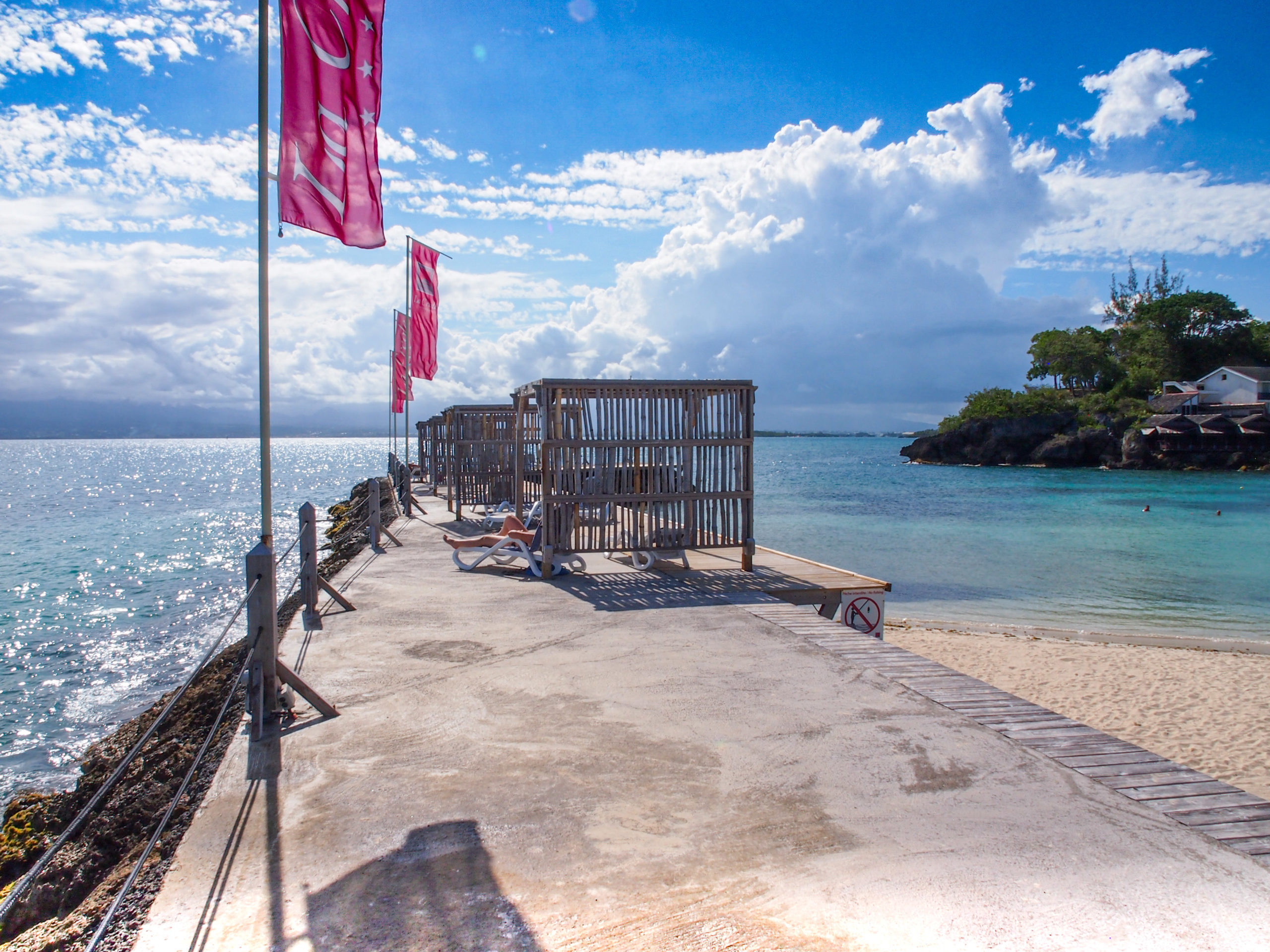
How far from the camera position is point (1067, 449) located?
7856cm

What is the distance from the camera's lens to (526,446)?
1922 centimetres

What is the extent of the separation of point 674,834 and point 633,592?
5.70 metres

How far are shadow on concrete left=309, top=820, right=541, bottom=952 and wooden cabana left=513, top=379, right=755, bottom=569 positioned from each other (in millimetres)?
6849

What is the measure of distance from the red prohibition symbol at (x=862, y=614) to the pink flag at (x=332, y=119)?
22.3ft

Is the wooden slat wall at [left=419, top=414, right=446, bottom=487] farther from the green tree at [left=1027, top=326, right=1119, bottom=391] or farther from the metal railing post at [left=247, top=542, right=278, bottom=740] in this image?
the green tree at [left=1027, top=326, right=1119, bottom=391]

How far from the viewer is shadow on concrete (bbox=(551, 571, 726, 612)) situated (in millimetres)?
8516

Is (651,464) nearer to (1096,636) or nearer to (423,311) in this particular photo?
(423,311)

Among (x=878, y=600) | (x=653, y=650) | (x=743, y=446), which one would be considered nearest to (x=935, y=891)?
(x=653, y=650)

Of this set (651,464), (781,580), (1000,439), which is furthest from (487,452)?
(1000,439)

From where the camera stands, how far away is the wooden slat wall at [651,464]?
33.2 feet

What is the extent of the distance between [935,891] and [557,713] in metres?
2.66

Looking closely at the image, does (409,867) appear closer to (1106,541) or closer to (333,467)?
(1106,541)

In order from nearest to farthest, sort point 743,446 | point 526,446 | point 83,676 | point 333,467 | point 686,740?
point 686,740 → point 743,446 → point 83,676 → point 526,446 → point 333,467

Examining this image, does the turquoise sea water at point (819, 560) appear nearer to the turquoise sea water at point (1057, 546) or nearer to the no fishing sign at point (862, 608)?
the turquoise sea water at point (1057, 546)
